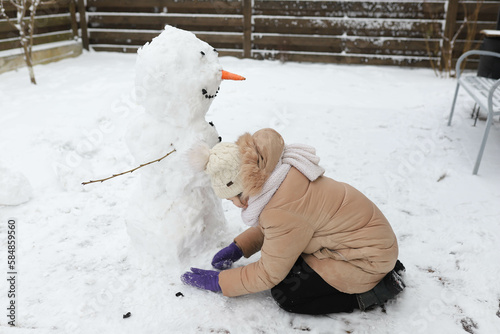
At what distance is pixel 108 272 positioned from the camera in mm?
2230

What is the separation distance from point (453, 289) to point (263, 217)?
3.71ft

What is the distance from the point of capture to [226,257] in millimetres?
2180

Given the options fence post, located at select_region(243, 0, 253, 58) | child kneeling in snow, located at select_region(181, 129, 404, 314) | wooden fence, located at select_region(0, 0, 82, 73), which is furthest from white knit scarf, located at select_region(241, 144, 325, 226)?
fence post, located at select_region(243, 0, 253, 58)

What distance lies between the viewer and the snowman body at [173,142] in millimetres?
1947

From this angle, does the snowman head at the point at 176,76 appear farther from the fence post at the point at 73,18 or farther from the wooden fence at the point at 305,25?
the fence post at the point at 73,18

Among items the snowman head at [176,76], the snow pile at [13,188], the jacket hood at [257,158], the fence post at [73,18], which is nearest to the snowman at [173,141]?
the snowman head at [176,76]

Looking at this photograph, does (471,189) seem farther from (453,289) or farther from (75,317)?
(75,317)

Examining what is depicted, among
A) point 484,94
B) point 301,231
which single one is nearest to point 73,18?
point 484,94

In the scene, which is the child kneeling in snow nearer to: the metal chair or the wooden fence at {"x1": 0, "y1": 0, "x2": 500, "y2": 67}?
the metal chair

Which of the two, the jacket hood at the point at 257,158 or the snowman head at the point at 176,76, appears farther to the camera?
the snowman head at the point at 176,76

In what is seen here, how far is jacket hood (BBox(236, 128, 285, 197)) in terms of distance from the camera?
1.69 m

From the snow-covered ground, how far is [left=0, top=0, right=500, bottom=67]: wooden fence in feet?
3.03

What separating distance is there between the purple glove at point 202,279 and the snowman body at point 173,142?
176 mm

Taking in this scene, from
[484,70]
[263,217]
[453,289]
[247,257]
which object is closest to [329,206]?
[263,217]
